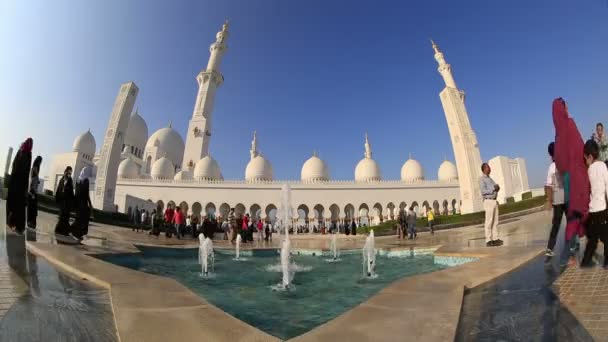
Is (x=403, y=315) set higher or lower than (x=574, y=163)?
lower

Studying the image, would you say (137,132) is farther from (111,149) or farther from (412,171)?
(412,171)

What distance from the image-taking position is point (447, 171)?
4078cm

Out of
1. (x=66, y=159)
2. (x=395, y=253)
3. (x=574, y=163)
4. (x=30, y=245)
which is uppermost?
(x=66, y=159)

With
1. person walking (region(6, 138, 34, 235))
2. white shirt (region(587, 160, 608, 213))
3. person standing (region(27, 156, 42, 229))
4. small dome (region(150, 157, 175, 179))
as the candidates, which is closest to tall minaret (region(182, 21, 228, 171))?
small dome (region(150, 157, 175, 179))

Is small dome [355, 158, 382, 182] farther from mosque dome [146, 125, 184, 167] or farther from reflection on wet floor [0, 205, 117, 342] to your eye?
reflection on wet floor [0, 205, 117, 342]

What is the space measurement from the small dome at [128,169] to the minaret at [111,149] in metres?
15.1

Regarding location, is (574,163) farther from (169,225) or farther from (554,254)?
(169,225)

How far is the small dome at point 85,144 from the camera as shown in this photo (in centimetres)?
3594

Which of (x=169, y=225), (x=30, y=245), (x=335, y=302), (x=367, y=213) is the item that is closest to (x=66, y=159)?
(x=169, y=225)

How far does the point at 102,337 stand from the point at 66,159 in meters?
39.4

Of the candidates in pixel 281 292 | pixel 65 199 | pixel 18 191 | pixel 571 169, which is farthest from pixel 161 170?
pixel 571 169

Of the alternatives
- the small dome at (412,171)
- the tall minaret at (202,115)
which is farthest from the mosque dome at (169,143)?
the small dome at (412,171)

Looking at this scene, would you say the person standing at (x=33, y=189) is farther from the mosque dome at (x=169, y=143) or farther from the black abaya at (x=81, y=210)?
the mosque dome at (x=169, y=143)

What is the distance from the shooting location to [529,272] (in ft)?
9.32
